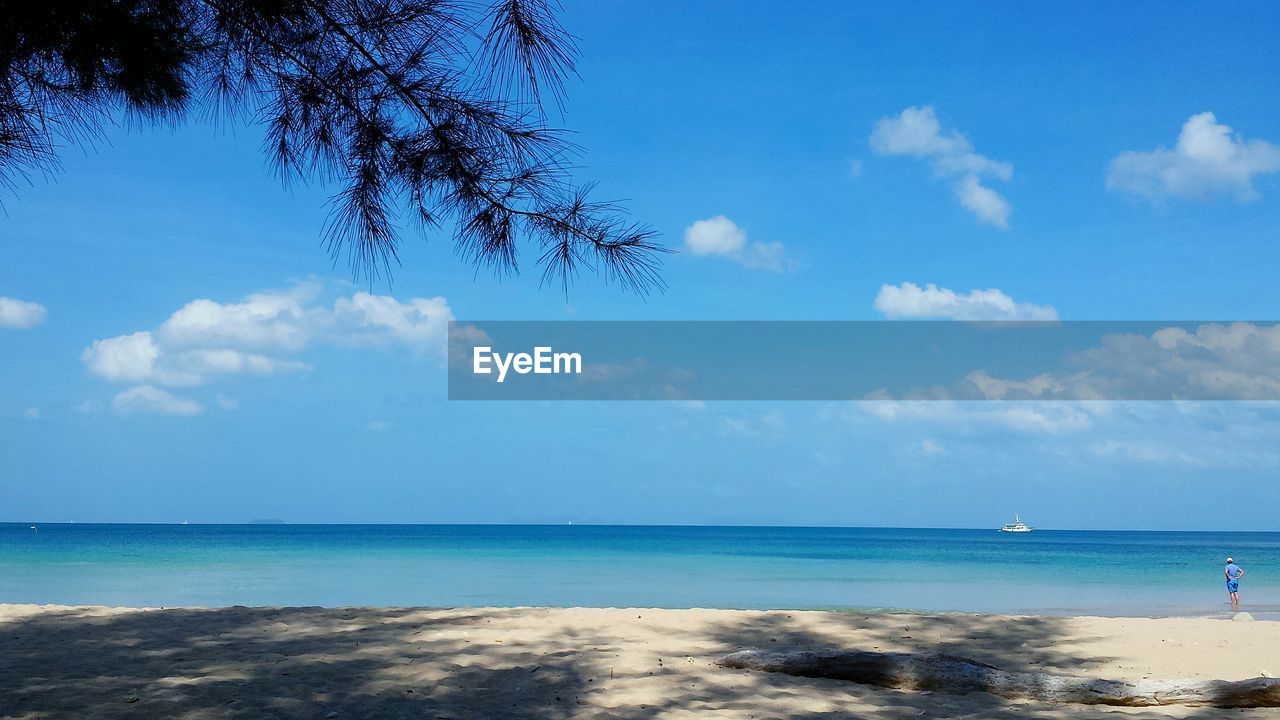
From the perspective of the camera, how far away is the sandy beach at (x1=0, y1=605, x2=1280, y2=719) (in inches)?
180

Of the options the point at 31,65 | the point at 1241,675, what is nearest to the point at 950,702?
the point at 1241,675

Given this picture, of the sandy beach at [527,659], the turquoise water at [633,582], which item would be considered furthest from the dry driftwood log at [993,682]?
the turquoise water at [633,582]

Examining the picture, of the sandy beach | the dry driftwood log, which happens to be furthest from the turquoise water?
the dry driftwood log

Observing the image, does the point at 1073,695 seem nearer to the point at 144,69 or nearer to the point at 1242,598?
the point at 144,69

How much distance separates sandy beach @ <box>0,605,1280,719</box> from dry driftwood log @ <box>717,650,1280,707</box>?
112mm

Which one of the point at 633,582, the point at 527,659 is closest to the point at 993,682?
the point at 527,659

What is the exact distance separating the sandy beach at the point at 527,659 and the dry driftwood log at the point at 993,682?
0.11 metres

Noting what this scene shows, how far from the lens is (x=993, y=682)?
5074mm

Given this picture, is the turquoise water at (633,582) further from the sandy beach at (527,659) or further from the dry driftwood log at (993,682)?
the dry driftwood log at (993,682)

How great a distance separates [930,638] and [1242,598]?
18.1 m

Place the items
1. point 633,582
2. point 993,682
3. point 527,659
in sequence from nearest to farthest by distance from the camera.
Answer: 1. point 993,682
2. point 527,659
3. point 633,582

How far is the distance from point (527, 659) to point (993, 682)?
Result: 111 inches

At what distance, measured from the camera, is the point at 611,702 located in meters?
4.67

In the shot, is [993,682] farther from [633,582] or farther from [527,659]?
[633,582]
